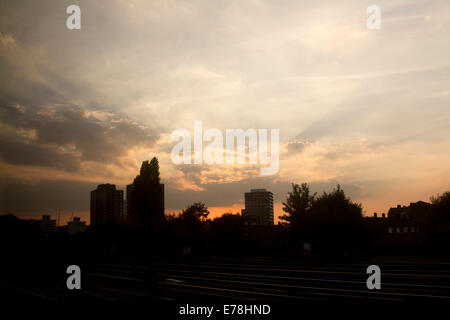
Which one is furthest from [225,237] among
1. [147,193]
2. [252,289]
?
[252,289]

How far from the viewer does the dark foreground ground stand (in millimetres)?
12922

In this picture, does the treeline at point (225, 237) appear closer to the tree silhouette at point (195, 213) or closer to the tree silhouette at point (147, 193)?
the tree silhouette at point (195, 213)

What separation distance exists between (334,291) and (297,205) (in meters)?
36.8

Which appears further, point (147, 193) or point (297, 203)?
point (147, 193)

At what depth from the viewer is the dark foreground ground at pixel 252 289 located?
42.4ft

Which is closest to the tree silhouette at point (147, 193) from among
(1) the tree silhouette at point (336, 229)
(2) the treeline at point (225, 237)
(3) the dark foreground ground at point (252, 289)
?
→ (2) the treeline at point (225, 237)

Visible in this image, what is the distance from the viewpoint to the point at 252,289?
1591 cm

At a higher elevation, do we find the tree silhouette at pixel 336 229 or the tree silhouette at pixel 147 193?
the tree silhouette at pixel 147 193

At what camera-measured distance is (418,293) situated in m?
13.6

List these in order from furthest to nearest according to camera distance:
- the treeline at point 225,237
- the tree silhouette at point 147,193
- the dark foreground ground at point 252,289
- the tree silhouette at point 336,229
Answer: the tree silhouette at point 147,193 < the tree silhouette at point 336,229 < the treeline at point 225,237 < the dark foreground ground at point 252,289

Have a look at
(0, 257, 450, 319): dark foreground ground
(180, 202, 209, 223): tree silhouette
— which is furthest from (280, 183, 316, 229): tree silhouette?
(0, 257, 450, 319): dark foreground ground

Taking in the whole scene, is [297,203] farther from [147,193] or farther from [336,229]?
[147,193]

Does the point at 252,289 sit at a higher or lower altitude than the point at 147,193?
lower

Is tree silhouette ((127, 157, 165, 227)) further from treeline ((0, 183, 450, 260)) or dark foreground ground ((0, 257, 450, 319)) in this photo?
dark foreground ground ((0, 257, 450, 319))
